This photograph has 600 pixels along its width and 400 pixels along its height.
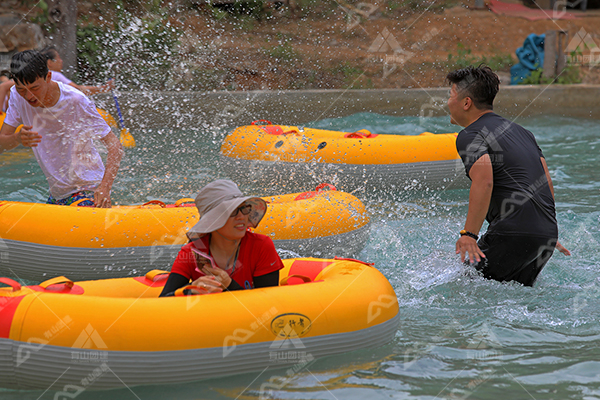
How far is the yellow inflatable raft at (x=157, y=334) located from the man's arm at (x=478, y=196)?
0.76m

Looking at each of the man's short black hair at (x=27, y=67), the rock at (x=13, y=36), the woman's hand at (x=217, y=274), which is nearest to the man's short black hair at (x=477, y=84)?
the woman's hand at (x=217, y=274)

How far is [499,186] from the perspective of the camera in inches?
131

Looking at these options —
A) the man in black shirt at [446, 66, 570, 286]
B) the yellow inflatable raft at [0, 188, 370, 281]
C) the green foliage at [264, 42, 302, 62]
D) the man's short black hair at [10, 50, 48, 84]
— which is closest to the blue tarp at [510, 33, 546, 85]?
the green foliage at [264, 42, 302, 62]

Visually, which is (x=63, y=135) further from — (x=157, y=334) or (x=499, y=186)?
(x=499, y=186)

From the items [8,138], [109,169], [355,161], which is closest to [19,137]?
[8,138]

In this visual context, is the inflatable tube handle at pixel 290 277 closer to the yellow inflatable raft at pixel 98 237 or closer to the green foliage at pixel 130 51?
the yellow inflatable raft at pixel 98 237

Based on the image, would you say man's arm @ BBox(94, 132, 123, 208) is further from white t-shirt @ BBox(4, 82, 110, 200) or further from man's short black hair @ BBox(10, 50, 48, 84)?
man's short black hair @ BBox(10, 50, 48, 84)

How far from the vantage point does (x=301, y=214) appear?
444cm

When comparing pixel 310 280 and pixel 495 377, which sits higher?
pixel 310 280

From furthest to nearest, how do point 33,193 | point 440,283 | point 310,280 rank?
point 33,193 → point 440,283 → point 310,280

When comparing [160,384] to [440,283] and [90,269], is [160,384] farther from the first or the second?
[440,283]

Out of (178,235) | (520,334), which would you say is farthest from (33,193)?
(520,334)

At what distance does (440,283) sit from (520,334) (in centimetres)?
61

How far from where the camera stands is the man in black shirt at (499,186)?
3242mm
